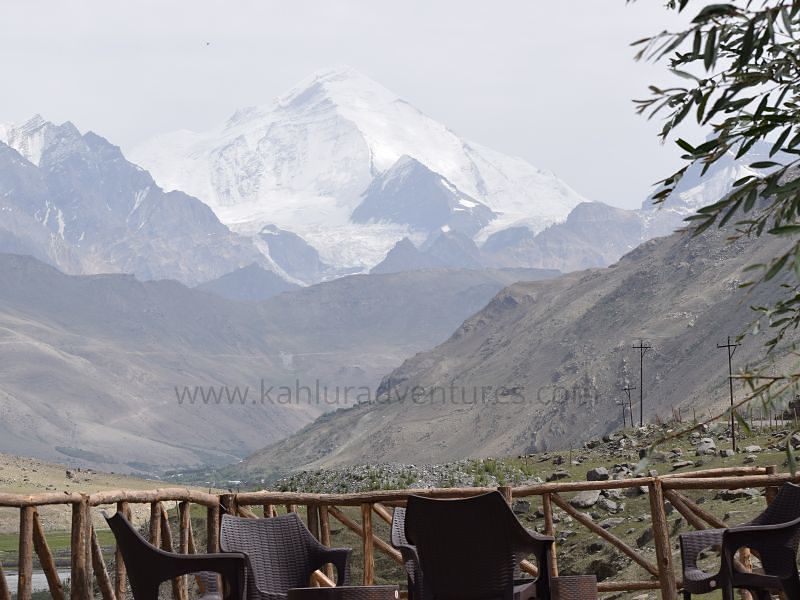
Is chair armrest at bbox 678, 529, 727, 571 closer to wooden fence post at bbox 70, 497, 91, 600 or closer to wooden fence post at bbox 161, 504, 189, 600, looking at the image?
wooden fence post at bbox 161, 504, 189, 600

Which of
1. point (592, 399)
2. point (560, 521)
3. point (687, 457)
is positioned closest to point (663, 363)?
point (592, 399)

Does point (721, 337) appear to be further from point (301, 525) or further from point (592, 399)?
point (301, 525)

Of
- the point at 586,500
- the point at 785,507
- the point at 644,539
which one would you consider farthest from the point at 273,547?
the point at 586,500

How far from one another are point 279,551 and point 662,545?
312cm

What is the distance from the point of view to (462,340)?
191 meters

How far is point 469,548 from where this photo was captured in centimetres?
672

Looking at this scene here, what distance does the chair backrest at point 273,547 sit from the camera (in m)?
7.77

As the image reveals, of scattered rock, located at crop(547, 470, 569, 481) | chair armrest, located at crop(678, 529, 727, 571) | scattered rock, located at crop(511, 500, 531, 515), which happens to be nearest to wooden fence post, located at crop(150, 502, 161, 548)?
chair armrest, located at crop(678, 529, 727, 571)

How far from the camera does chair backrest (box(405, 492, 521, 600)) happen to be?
6684 millimetres

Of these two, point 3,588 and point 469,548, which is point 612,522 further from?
point 469,548

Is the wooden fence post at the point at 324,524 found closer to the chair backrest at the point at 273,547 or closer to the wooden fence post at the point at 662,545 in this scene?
the chair backrest at the point at 273,547

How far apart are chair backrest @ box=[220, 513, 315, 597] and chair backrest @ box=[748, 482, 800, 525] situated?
2.99m

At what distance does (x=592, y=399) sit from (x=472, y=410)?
24.6 metres

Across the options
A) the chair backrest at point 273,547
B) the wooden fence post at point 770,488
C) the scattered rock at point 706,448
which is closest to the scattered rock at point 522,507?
the scattered rock at point 706,448
